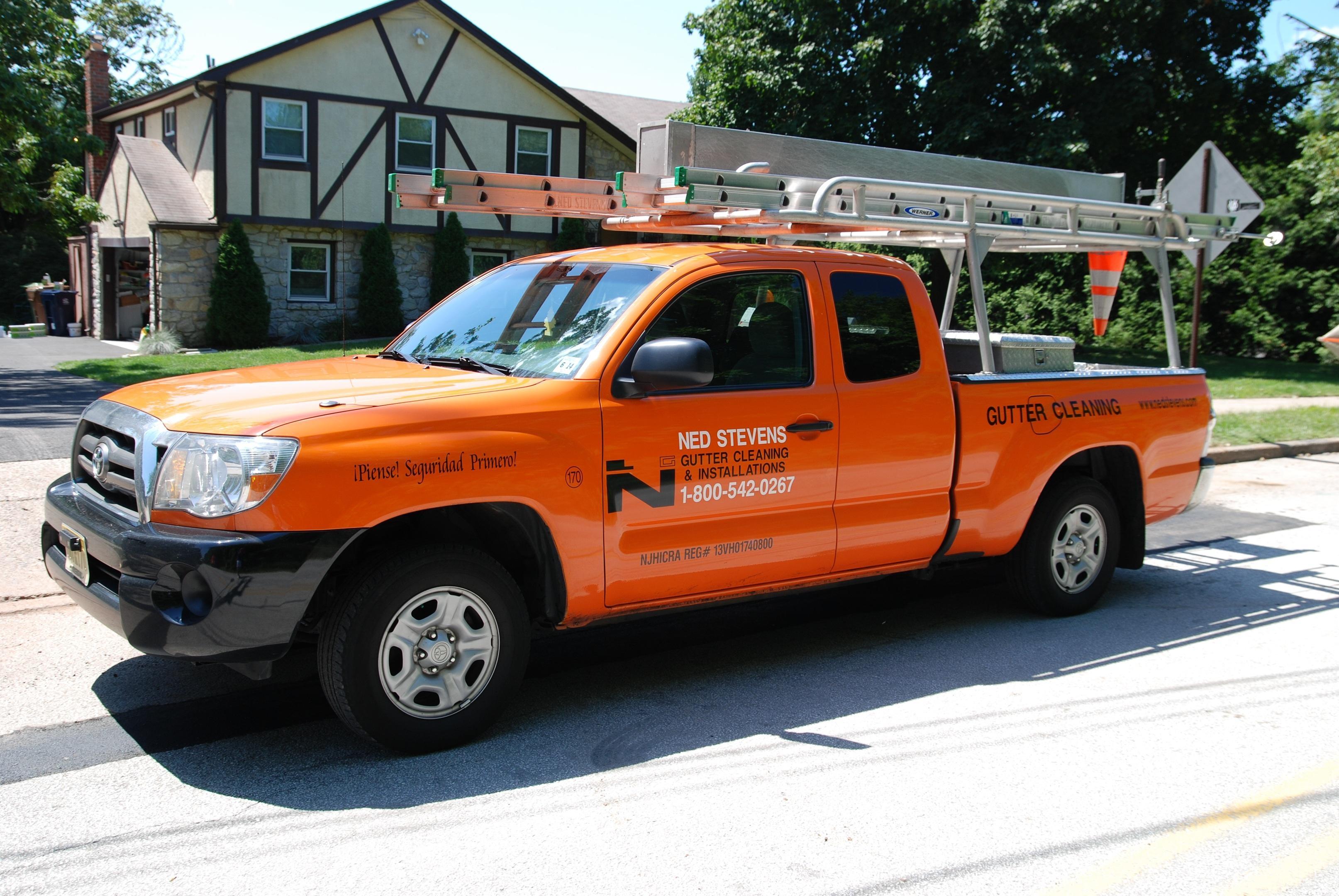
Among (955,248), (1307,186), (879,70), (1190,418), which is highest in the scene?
(879,70)

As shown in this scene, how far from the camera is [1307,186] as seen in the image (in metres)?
21.7

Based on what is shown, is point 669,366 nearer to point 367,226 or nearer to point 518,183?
point 518,183

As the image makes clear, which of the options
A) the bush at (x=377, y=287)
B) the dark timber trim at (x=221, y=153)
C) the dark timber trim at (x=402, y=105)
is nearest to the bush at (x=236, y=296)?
the dark timber trim at (x=221, y=153)

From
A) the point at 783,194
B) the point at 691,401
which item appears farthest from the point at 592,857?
the point at 783,194

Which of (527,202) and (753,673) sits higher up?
(527,202)

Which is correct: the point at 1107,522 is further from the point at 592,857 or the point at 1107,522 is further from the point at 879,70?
the point at 879,70

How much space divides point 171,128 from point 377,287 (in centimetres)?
602

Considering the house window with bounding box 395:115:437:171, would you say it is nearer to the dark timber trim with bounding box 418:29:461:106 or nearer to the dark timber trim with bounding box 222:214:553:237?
the dark timber trim with bounding box 418:29:461:106

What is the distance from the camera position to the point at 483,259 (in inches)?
1076

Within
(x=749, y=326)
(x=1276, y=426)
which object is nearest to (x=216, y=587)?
(x=749, y=326)

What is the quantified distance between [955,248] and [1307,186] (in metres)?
18.5

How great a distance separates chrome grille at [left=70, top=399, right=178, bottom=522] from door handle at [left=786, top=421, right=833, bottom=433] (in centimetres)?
251

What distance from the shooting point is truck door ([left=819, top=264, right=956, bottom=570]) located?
5262 mm

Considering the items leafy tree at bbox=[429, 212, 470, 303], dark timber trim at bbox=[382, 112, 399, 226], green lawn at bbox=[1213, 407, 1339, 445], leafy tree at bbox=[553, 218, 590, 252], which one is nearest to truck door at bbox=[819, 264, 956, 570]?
green lawn at bbox=[1213, 407, 1339, 445]
